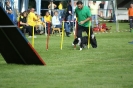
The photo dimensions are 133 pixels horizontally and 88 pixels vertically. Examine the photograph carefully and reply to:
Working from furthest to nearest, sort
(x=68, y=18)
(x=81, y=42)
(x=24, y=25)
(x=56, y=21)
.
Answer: (x=68, y=18) < (x=56, y=21) < (x=24, y=25) < (x=81, y=42)

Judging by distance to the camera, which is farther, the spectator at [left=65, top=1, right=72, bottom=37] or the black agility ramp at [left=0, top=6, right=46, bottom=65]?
the spectator at [left=65, top=1, right=72, bottom=37]

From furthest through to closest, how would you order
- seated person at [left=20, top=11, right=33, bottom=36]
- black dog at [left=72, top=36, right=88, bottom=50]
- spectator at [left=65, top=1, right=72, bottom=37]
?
spectator at [left=65, top=1, right=72, bottom=37] → seated person at [left=20, top=11, right=33, bottom=36] → black dog at [left=72, top=36, right=88, bottom=50]

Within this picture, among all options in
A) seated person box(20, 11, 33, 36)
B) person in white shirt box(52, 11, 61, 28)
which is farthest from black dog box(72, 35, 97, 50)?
person in white shirt box(52, 11, 61, 28)

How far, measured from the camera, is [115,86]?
12812 mm

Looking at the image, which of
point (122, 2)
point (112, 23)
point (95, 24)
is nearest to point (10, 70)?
point (95, 24)

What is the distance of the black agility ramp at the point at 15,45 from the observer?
54.5 feet

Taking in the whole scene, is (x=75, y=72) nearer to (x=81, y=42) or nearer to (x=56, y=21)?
(x=81, y=42)

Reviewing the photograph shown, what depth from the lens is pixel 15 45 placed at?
17047 millimetres

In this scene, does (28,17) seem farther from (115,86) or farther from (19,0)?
(115,86)

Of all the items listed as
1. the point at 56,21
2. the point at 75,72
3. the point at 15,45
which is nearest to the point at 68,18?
the point at 56,21

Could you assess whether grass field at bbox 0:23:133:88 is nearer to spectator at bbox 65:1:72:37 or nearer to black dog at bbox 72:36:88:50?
black dog at bbox 72:36:88:50

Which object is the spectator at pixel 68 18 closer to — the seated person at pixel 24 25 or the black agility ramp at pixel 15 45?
the seated person at pixel 24 25

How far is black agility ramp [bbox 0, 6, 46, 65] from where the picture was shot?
16625mm

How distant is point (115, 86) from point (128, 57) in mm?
6923
